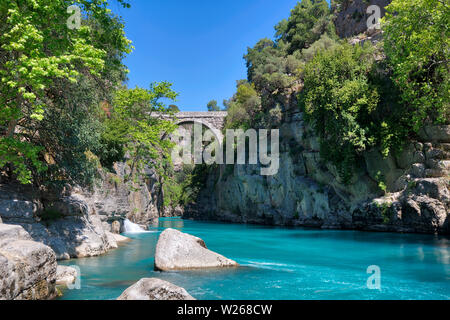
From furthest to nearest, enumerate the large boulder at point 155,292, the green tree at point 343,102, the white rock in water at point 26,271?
the green tree at point 343,102 → the large boulder at point 155,292 → the white rock in water at point 26,271

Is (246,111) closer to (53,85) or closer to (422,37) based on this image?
(422,37)

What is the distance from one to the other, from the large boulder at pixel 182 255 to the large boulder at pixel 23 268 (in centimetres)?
378

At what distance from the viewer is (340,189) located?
2744 cm

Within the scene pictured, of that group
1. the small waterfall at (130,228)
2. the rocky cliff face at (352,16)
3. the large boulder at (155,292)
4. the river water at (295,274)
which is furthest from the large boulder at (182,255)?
the rocky cliff face at (352,16)

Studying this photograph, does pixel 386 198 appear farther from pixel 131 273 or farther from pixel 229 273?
pixel 131 273

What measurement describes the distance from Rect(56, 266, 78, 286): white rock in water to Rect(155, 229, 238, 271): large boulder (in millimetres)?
2403

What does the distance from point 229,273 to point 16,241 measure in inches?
220

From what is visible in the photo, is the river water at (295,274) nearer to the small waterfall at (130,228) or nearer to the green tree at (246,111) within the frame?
the small waterfall at (130,228)

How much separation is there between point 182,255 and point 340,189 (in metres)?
20.1

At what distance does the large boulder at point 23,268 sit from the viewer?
5512 millimetres

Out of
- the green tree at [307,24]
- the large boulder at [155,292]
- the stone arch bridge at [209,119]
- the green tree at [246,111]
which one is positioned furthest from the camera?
the stone arch bridge at [209,119]

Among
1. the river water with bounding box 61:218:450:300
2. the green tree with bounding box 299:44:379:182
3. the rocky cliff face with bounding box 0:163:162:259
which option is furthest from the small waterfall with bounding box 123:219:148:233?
the green tree with bounding box 299:44:379:182

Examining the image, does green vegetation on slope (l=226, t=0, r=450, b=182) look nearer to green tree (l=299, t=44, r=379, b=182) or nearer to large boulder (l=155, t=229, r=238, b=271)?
green tree (l=299, t=44, r=379, b=182)

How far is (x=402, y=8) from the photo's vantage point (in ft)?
59.3
